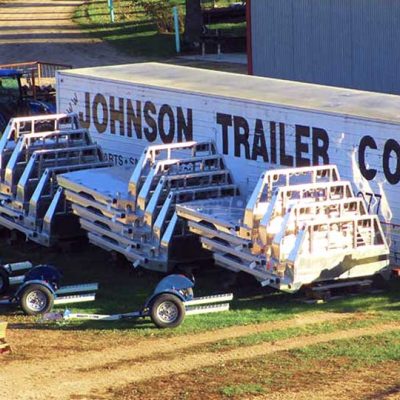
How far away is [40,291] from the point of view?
15438 millimetres

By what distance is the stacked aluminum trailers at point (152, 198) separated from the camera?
17250 millimetres

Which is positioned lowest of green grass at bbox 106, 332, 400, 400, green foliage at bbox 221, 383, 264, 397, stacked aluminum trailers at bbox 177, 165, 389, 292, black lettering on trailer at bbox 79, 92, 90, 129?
green grass at bbox 106, 332, 400, 400

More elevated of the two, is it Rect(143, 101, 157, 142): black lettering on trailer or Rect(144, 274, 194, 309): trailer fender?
Rect(143, 101, 157, 142): black lettering on trailer

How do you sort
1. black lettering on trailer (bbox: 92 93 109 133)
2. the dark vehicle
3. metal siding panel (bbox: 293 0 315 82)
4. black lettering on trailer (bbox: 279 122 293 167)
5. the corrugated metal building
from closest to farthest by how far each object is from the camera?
1. black lettering on trailer (bbox: 279 122 293 167)
2. black lettering on trailer (bbox: 92 93 109 133)
3. the corrugated metal building
4. metal siding panel (bbox: 293 0 315 82)
5. the dark vehicle

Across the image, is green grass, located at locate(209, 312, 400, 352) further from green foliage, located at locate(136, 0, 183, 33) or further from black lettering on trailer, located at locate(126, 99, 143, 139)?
green foliage, located at locate(136, 0, 183, 33)

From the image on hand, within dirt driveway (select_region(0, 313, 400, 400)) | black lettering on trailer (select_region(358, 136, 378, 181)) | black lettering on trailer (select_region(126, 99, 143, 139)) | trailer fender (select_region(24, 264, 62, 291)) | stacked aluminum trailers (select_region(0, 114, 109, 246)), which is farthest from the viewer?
black lettering on trailer (select_region(126, 99, 143, 139))


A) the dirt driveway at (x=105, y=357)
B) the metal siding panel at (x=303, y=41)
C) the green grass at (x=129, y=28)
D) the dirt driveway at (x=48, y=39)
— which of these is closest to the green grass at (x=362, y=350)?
the dirt driveway at (x=105, y=357)

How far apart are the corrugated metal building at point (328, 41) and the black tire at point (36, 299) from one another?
13345 millimetres

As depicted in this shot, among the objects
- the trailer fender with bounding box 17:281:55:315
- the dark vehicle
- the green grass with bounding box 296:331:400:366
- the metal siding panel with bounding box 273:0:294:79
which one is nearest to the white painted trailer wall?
the green grass with bounding box 296:331:400:366

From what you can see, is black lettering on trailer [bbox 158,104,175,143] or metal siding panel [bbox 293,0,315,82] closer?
black lettering on trailer [bbox 158,104,175,143]

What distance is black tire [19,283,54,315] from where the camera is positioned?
607 inches

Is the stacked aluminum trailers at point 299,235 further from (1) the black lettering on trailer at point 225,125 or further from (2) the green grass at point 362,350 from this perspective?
(1) the black lettering on trailer at point 225,125

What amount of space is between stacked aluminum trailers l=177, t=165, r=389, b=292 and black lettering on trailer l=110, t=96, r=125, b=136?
5289 mm

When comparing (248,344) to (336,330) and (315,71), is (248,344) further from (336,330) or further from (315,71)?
(315,71)
